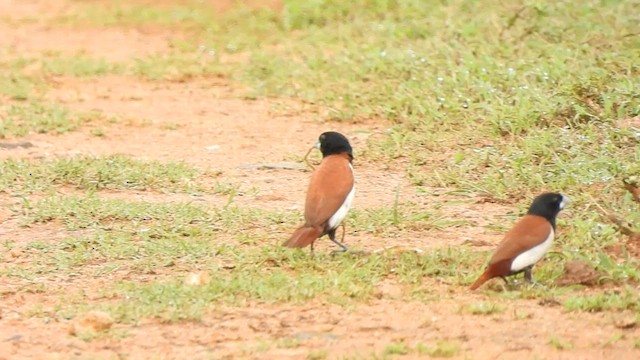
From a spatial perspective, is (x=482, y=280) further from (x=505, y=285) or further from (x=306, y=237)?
(x=306, y=237)

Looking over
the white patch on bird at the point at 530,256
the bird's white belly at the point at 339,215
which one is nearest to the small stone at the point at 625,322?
the white patch on bird at the point at 530,256

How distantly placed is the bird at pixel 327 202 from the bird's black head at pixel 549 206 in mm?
884

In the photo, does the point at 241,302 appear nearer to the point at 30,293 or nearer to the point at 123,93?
the point at 30,293

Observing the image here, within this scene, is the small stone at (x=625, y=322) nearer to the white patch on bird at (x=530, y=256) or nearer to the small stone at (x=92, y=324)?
the white patch on bird at (x=530, y=256)

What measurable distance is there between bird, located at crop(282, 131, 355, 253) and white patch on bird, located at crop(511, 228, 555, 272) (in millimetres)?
934

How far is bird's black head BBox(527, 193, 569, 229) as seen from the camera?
571 centimetres

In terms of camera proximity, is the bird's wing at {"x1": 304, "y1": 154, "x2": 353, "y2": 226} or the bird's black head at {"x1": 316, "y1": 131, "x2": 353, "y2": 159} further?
the bird's black head at {"x1": 316, "y1": 131, "x2": 353, "y2": 159}

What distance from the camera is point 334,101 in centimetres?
965

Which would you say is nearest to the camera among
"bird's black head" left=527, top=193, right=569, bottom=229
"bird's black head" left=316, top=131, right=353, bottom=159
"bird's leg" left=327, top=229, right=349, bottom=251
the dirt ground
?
the dirt ground

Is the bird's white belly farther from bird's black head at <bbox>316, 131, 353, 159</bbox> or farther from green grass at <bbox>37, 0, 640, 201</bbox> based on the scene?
green grass at <bbox>37, 0, 640, 201</bbox>

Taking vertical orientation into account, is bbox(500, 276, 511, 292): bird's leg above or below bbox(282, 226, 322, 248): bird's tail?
below

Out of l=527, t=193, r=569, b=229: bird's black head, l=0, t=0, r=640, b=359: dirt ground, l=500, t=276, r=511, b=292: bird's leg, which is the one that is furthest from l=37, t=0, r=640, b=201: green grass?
l=500, t=276, r=511, b=292: bird's leg

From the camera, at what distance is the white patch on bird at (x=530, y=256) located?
5.43m

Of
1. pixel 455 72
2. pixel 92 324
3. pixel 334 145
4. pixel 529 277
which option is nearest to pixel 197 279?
pixel 92 324
